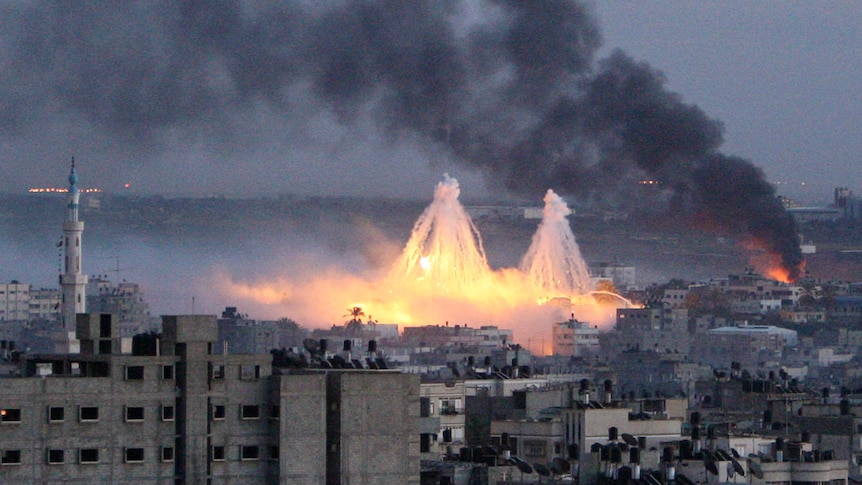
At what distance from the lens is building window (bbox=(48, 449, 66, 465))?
123 ft

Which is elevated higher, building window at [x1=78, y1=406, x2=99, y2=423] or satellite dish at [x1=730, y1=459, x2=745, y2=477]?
building window at [x1=78, y1=406, x2=99, y2=423]

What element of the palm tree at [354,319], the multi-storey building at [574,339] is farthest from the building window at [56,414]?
the multi-storey building at [574,339]

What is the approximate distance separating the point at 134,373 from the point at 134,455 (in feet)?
3.47

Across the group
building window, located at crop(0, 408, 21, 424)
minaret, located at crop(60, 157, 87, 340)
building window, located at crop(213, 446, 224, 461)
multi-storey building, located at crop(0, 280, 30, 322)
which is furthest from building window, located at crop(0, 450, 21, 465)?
multi-storey building, located at crop(0, 280, 30, 322)

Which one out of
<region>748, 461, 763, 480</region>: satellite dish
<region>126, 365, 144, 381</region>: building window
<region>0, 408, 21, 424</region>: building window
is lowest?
<region>748, 461, 763, 480</region>: satellite dish

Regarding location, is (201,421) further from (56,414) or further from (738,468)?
(738,468)

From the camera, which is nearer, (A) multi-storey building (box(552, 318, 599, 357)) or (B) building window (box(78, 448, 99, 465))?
(B) building window (box(78, 448, 99, 465))

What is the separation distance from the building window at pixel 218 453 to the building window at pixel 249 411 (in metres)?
0.51

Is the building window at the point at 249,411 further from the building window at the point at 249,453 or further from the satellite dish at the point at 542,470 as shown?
the satellite dish at the point at 542,470

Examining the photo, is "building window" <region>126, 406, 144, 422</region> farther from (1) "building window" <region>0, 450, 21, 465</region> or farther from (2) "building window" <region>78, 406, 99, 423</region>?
(1) "building window" <region>0, 450, 21, 465</region>

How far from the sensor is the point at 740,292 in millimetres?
176125

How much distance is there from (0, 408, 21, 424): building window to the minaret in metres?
57.0

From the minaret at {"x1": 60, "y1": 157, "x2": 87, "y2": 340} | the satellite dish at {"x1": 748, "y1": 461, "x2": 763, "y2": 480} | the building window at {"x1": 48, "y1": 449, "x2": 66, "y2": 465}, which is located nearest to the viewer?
the building window at {"x1": 48, "y1": 449, "x2": 66, "y2": 465}

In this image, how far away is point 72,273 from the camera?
100 metres
